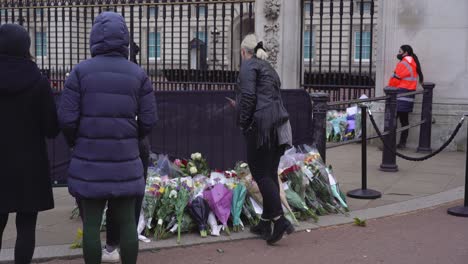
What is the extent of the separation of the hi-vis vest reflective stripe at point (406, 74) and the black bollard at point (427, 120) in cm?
20

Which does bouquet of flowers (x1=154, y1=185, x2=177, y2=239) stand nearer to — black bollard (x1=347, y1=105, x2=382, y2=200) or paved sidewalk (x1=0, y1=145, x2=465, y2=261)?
paved sidewalk (x1=0, y1=145, x2=465, y2=261)

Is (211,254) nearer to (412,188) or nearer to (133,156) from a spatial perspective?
(133,156)

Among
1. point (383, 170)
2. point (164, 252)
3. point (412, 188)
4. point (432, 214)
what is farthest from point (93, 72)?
point (383, 170)

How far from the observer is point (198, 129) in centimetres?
793

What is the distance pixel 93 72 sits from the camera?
13.7 ft

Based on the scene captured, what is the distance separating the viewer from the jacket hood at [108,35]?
4.22m

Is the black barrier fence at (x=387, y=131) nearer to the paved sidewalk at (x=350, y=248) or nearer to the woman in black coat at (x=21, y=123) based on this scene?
the paved sidewalk at (x=350, y=248)

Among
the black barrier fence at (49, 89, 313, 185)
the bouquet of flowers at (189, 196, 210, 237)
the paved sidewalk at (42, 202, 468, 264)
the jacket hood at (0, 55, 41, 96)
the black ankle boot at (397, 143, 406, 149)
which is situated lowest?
the paved sidewalk at (42, 202, 468, 264)

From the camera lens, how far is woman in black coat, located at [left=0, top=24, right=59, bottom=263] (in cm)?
427

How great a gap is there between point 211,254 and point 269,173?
83cm

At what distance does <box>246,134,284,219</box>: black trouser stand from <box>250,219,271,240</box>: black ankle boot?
0.46 feet

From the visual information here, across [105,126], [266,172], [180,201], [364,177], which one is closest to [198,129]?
[364,177]

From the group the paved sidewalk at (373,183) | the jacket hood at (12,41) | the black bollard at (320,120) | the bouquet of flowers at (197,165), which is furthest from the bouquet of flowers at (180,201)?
the jacket hood at (12,41)

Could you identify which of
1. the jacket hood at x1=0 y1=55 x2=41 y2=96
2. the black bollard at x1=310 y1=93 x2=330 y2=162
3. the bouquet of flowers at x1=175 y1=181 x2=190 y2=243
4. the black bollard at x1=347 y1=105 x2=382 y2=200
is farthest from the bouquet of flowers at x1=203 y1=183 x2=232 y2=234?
the jacket hood at x1=0 y1=55 x2=41 y2=96
